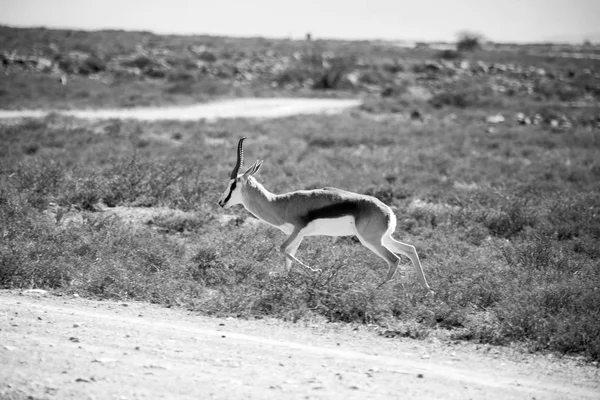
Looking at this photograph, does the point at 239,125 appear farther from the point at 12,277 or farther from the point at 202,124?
the point at 12,277

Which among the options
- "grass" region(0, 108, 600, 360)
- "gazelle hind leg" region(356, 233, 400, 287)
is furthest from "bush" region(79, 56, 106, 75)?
"gazelle hind leg" region(356, 233, 400, 287)

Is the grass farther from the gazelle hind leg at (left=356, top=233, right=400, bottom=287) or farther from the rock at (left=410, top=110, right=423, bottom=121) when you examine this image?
the rock at (left=410, top=110, right=423, bottom=121)

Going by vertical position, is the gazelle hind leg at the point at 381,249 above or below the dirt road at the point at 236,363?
above

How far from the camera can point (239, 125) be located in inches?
1005

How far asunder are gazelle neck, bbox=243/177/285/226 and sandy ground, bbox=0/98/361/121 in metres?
17.3

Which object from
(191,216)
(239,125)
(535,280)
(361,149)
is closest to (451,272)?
(535,280)

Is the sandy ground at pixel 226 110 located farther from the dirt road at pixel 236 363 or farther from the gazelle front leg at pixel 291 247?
the dirt road at pixel 236 363

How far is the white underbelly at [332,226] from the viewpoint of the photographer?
8.78 m

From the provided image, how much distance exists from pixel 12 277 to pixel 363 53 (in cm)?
6078

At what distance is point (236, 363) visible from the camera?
6457 mm

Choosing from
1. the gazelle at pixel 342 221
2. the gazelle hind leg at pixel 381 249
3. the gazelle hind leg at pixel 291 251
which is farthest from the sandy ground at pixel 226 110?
the gazelle hind leg at pixel 381 249

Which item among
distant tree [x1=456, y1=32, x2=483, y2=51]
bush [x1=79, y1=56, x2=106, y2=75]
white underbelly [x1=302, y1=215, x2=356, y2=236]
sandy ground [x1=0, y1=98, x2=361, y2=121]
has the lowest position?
sandy ground [x1=0, y1=98, x2=361, y2=121]

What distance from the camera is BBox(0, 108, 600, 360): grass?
8234mm

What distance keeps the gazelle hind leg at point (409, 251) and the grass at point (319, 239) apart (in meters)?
0.29
